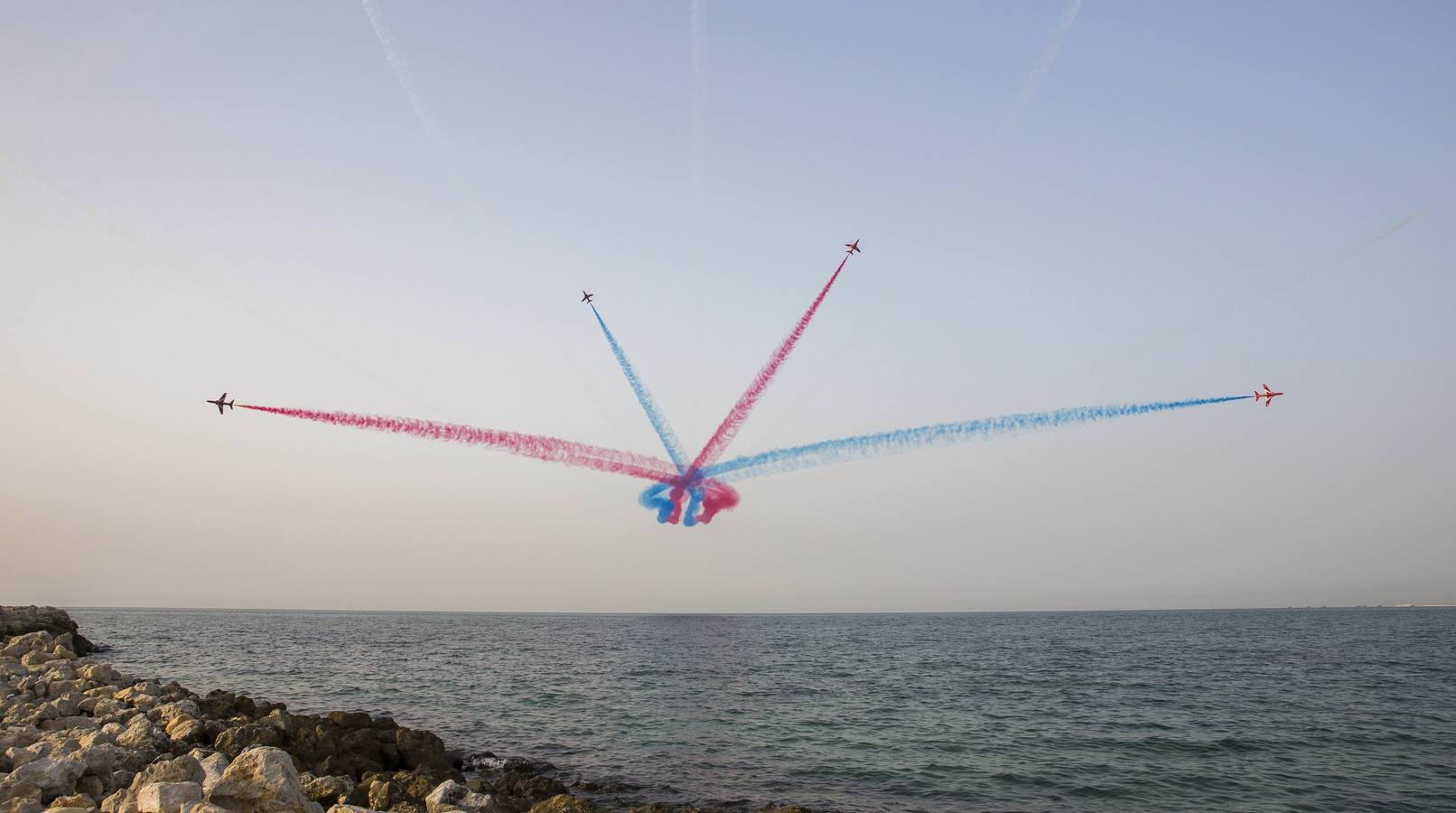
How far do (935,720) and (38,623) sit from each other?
194ft

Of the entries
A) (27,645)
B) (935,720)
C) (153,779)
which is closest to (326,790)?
(153,779)

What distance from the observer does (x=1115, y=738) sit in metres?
28.5

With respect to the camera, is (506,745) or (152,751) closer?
(152,751)

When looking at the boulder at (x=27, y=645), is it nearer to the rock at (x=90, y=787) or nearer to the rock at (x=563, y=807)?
the rock at (x=90, y=787)

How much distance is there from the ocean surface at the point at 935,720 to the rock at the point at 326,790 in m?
8.23

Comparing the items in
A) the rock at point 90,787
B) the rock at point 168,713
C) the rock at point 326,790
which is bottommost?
the rock at point 326,790

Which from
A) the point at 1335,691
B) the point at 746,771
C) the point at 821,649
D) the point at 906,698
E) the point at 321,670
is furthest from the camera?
the point at 821,649

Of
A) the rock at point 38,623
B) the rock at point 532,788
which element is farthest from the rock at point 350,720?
the rock at point 38,623

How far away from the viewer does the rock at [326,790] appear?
1551 centimetres

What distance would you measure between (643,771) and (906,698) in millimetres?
18675

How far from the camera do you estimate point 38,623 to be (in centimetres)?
5416

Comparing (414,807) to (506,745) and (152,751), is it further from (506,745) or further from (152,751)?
(506,745)

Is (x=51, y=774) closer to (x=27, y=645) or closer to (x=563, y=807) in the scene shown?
(x=563, y=807)

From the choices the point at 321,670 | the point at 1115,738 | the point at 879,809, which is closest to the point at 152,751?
the point at 879,809
